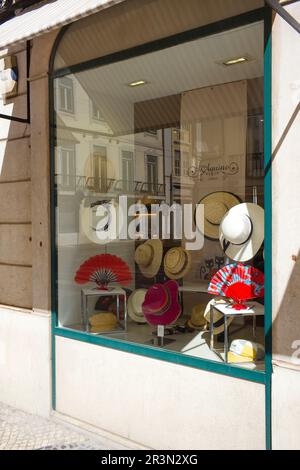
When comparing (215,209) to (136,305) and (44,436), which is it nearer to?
(136,305)

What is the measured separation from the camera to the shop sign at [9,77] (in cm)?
493

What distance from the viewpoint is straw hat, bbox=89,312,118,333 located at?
4.44 m

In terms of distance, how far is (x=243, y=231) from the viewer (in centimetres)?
354

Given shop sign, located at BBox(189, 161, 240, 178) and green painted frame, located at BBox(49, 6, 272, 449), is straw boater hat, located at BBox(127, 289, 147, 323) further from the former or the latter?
shop sign, located at BBox(189, 161, 240, 178)

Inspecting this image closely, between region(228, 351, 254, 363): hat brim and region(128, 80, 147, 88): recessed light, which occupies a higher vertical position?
region(128, 80, 147, 88): recessed light

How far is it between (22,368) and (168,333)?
5.85 ft

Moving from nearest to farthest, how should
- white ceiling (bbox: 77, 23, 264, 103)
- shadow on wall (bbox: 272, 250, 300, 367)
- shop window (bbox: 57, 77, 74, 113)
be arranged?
shadow on wall (bbox: 272, 250, 300, 367) → white ceiling (bbox: 77, 23, 264, 103) → shop window (bbox: 57, 77, 74, 113)

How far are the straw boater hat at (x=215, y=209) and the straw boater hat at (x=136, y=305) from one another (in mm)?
855

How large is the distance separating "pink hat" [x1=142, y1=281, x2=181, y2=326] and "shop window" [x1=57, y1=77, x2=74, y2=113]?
201cm

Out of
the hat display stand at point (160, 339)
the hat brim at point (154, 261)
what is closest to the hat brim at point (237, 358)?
the hat display stand at point (160, 339)

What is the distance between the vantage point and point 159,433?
12.3ft

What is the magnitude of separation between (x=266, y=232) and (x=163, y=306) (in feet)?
4.50

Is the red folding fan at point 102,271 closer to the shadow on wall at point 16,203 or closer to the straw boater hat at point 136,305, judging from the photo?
the straw boater hat at point 136,305

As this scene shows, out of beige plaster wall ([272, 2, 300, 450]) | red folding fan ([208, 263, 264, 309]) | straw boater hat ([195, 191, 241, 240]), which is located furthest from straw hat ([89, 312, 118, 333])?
beige plaster wall ([272, 2, 300, 450])
